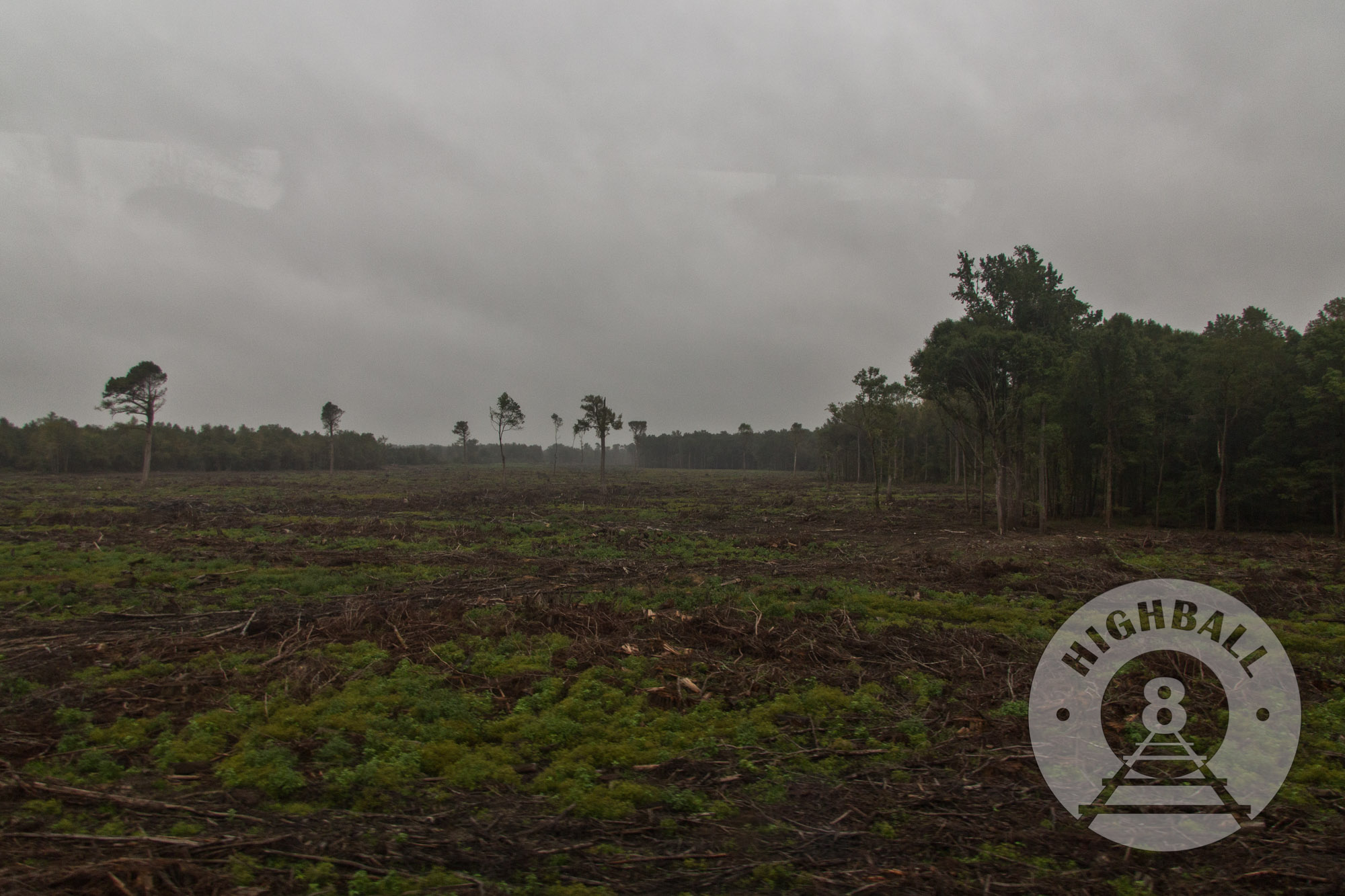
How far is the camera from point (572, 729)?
7793mm

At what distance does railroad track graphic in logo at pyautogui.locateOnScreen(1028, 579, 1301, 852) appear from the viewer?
6.04 m

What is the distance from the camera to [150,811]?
5.76 metres

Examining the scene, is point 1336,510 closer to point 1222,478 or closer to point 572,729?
point 1222,478

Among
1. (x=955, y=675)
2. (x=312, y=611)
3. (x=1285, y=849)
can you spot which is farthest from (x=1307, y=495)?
(x=312, y=611)

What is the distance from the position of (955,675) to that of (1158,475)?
130ft

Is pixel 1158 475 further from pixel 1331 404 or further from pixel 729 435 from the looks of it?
pixel 729 435

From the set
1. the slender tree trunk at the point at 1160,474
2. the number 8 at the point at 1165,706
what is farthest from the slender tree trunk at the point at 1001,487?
the number 8 at the point at 1165,706

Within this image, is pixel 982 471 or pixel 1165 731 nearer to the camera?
pixel 1165 731

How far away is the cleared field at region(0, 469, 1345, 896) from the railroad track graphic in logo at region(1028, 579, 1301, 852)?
281 mm

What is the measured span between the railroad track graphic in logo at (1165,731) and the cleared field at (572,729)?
0.28 metres

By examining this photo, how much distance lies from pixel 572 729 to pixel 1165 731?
25.9 ft

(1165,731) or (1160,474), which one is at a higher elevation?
(1160,474)

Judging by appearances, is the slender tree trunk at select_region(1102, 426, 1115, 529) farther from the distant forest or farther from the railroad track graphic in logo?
the railroad track graphic in logo

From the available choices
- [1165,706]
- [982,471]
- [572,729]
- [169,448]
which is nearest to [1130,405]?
[982,471]
